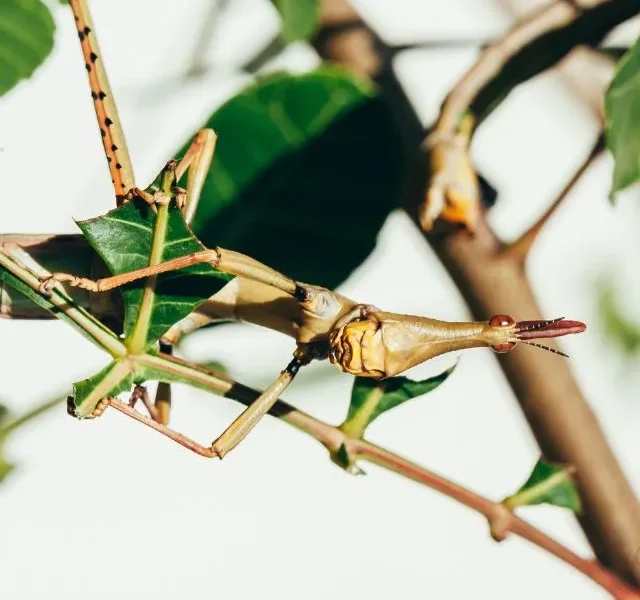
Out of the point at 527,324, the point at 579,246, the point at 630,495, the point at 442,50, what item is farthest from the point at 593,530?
the point at 442,50

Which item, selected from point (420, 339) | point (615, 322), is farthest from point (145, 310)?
point (615, 322)

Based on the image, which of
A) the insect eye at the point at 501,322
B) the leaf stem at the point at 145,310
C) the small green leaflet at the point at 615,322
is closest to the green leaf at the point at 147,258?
the leaf stem at the point at 145,310

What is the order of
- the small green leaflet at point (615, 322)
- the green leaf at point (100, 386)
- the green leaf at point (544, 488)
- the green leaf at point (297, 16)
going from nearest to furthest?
the green leaf at point (100, 386) < the green leaf at point (544, 488) < the green leaf at point (297, 16) < the small green leaflet at point (615, 322)

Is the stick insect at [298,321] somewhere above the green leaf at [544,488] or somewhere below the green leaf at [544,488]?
above

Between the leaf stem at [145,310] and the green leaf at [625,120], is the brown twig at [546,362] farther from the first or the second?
the leaf stem at [145,310]

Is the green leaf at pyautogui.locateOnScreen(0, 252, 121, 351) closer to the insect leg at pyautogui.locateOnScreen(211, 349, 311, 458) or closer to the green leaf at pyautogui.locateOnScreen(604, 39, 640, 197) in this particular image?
the insect leg at pyautogui.locateOnScreen(211, 349, 311, 458)

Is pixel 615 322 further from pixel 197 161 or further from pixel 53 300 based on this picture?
pixel 53 300

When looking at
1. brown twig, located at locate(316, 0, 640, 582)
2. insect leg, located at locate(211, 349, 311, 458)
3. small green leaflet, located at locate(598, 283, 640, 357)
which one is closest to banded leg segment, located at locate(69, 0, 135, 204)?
insect leg, located at locate(211, 349, 311, 458)
